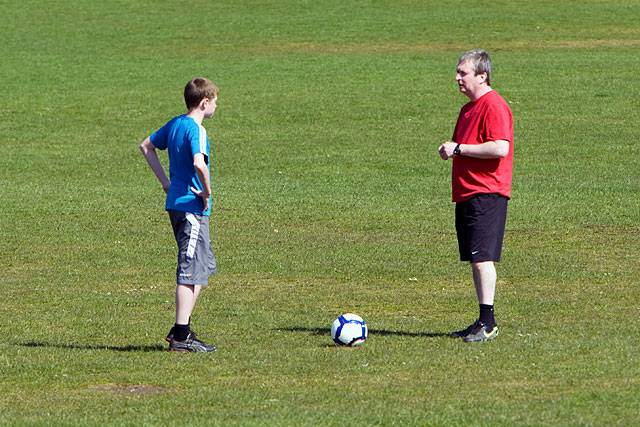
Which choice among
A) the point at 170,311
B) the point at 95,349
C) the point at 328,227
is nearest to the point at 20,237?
the point at 328,227

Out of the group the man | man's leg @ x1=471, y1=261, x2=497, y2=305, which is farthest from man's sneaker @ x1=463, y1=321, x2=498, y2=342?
man's leg @ x1=471, y1=261, x2=497, y2=305

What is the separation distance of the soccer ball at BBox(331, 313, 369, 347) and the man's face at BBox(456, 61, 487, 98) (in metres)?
1.85

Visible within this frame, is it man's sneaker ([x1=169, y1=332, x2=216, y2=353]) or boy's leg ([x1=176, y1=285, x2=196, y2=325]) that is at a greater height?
boy's leg ([x1=176, y1=285, x2=196, y2=325])

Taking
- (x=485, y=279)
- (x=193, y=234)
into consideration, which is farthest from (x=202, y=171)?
(x=485, y=279)

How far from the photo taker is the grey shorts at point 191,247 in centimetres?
949

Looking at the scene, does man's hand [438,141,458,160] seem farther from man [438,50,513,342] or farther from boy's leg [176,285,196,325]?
boy's leg [176,285,196,325]

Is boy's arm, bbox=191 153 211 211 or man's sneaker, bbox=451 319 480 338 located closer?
→ boy's arm, bbox=191 153 211 211

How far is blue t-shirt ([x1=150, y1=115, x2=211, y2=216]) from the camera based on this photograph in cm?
939

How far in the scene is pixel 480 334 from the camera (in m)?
9.77

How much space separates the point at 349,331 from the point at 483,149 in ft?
5.30

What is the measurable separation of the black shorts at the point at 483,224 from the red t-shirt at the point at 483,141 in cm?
6

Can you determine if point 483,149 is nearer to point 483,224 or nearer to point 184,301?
point 483,224

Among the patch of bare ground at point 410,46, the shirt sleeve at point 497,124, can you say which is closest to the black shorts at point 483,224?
the shirt sleeve at point 497,124

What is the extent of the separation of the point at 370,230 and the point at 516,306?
491 centimetres
